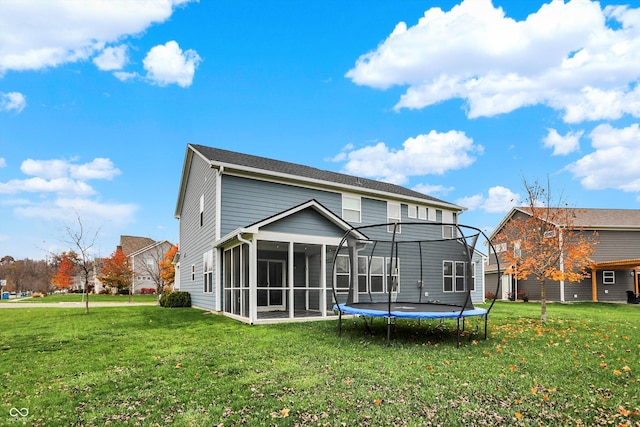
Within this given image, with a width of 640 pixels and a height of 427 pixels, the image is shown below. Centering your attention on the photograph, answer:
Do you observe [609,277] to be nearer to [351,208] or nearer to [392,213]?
[392,213]

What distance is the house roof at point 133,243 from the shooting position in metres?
44.8

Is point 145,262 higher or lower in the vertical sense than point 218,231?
lower

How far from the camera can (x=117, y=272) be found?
3409 cm

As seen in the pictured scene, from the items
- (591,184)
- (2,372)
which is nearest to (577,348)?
(2,372)

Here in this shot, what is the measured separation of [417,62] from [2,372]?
555 inches

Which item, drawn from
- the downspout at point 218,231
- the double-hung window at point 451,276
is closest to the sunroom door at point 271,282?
the downspout at point 218,231

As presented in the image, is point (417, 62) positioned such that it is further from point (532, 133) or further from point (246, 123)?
point (246, 123)

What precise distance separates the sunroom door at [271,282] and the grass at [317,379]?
19.2ft

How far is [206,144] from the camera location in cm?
1839

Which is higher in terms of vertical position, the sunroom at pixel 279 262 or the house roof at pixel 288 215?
the house roof at pixel 288 215

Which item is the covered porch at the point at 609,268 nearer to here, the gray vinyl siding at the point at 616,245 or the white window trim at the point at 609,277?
the white window trim at the point at 609,277

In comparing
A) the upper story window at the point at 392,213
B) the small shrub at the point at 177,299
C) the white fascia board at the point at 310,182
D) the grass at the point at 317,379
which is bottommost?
the small shrub at the point at 177,299

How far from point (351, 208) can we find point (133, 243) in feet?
120

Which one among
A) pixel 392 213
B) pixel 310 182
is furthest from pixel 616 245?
pixel 310 182
